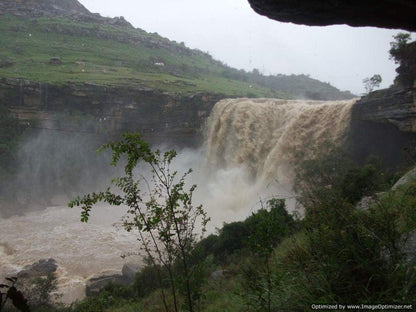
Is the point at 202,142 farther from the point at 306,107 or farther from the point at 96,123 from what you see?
the point at 306,107

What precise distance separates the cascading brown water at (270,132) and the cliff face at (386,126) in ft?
2.36

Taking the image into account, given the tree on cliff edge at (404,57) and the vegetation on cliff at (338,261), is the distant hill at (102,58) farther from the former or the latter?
the vegetation on cliff at (338,261)

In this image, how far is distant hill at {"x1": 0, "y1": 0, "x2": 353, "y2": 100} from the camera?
108 ft

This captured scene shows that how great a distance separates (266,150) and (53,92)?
1963 centimetres

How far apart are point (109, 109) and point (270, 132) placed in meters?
15.8

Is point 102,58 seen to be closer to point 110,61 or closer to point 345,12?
point 110,61

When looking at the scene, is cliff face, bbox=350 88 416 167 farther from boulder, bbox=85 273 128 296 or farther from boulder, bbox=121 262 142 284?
boulder, bbox=85 273 128 296

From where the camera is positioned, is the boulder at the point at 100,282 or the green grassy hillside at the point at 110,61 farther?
the green grassy hillside at the point at 110,61

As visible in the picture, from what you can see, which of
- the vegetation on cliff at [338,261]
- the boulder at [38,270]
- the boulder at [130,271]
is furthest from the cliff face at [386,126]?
the boulder at [38,270]

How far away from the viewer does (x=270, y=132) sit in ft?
68.3

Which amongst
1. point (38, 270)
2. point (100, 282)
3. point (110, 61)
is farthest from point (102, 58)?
point (100, 282)

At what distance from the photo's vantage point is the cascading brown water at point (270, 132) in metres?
16.3

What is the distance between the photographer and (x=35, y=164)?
85.6 feet

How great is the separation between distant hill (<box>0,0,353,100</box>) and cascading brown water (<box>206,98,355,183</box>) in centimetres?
906
